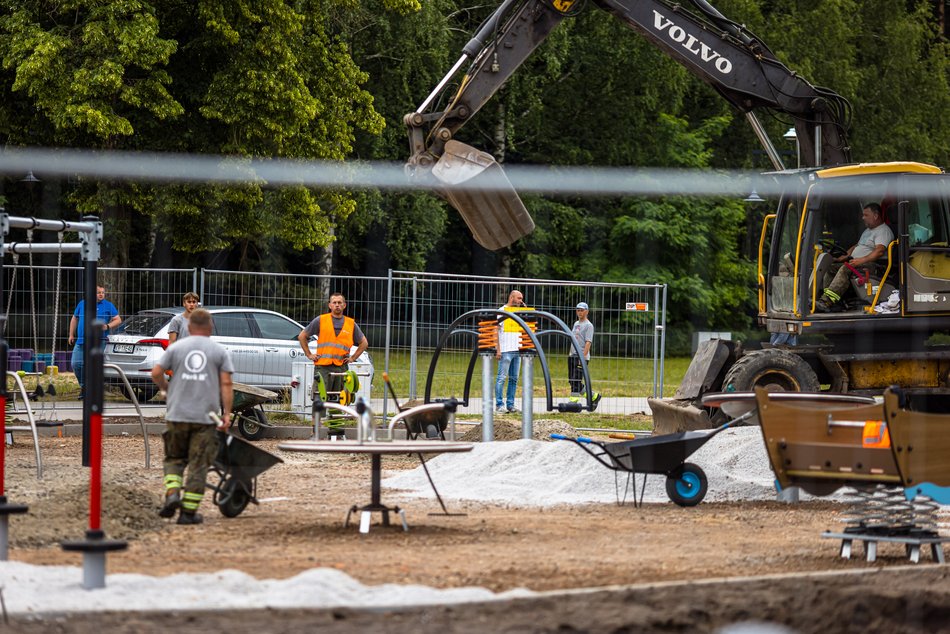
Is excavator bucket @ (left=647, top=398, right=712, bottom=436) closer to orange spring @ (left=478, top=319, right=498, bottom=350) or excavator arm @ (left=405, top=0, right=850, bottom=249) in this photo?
excavator arm @ (left=405, top=0, right=850, bottom=249)

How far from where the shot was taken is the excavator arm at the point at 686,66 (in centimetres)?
1605

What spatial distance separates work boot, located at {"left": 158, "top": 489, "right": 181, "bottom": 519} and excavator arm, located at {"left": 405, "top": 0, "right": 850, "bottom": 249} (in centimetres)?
611

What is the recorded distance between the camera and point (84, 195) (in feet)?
92.7

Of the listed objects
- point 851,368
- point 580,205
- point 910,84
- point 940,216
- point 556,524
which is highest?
point 910,84

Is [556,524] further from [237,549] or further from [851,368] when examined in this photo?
[851,368]

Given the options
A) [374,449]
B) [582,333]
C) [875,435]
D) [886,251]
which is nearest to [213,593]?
[374,449]

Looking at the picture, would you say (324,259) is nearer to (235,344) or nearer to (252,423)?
(235,344)

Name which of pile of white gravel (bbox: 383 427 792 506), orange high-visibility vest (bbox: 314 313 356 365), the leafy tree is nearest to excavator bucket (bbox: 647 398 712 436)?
pile of white gravel (bbox: 383 427 792 506)

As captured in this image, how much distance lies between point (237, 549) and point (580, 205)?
3495 centimetres

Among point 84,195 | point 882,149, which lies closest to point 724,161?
point 882,149

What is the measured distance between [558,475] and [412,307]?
704cm

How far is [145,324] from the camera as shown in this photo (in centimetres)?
1948

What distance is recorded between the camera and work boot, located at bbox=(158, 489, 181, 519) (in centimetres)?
1049

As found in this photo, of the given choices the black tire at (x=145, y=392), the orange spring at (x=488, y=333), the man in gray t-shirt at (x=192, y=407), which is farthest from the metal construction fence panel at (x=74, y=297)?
the man in gray t-shirt at (x=192, y=407)
